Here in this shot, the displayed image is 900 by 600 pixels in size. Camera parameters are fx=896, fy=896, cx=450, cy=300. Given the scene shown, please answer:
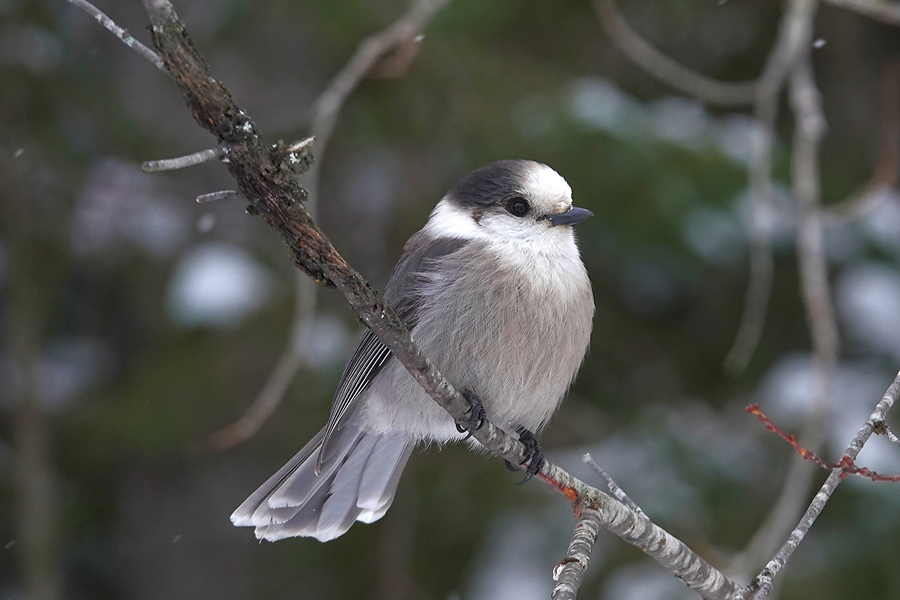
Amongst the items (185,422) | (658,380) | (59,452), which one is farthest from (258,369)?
(658,380)

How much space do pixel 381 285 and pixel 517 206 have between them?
168cm

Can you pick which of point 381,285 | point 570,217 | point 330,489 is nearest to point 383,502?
point 330,489

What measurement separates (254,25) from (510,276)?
262 centimetres

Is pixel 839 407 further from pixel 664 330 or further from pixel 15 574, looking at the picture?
pixel 15 574

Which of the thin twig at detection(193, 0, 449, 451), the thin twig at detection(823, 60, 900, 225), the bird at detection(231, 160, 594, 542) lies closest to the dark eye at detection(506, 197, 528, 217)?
the bird at detection(231, 160, 594, 542)

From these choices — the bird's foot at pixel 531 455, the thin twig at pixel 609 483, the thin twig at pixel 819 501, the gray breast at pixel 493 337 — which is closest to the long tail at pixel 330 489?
the gray breast at pixel 493 337

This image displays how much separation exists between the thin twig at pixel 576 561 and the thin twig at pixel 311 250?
9cm

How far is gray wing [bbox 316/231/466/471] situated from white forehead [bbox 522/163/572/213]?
279 millimetres

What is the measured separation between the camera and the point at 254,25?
4.66 m

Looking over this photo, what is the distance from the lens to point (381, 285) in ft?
14.8

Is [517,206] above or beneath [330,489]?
above

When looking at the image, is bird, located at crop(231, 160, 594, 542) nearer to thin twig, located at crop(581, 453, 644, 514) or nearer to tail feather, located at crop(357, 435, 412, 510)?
tail feather, located at crop(357, 435, 412, 510)

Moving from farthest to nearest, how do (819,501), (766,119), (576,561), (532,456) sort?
(766,119)
(532,456)
(576,561)
(819,501)

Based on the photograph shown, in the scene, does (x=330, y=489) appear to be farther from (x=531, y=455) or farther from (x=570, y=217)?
(x=570, y=217)
